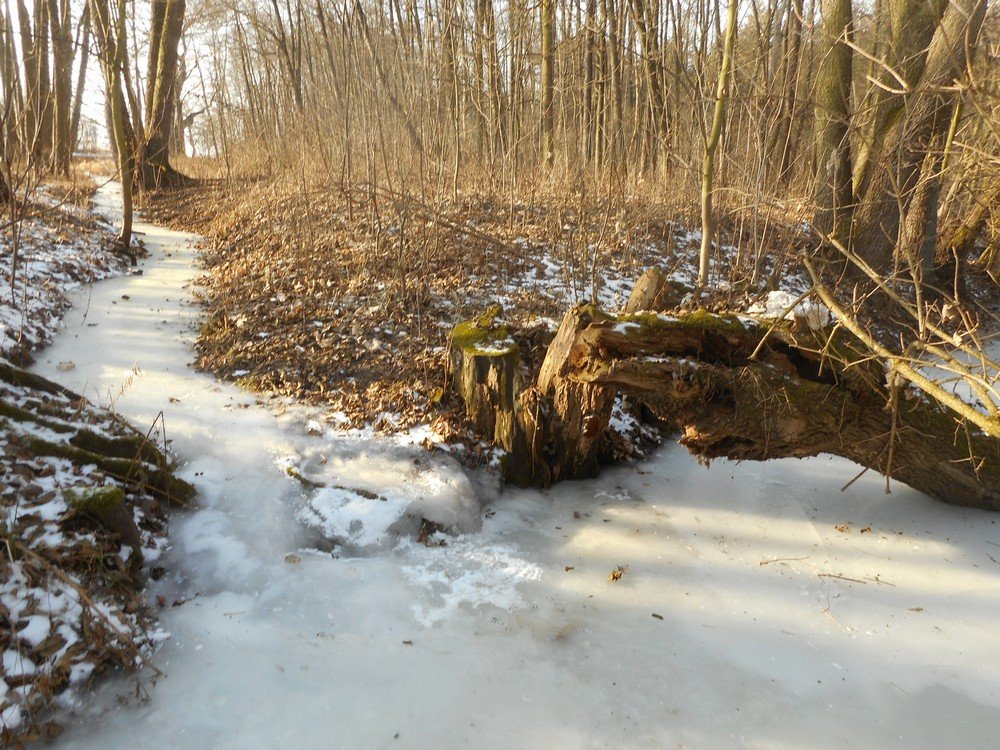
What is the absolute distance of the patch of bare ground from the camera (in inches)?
222

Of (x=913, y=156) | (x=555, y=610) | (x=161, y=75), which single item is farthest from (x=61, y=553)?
(x=161, y=75)

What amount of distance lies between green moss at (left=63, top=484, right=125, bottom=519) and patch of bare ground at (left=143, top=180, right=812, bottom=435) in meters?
1.90

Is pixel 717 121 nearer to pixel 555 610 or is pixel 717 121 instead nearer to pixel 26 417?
pixel 555 610

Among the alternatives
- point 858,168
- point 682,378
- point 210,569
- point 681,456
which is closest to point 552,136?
point 858,168

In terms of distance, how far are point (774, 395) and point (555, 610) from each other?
1.97 metres

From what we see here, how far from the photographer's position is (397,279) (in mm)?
7023

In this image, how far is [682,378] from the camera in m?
4.13

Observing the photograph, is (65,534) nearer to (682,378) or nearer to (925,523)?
(682,378)

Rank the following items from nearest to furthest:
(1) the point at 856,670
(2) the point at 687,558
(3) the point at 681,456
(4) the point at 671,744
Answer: (4) the point at 671,744, (1) the point at 856,670, (2) the point at 687,558, (3) the point at 681,456

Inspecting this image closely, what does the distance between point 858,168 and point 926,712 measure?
23.3 feet

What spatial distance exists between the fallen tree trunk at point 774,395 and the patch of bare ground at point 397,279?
3.98 feet

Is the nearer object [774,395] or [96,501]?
[96,501]

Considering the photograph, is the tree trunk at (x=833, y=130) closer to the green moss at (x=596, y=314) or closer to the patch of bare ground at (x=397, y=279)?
the patch of bare ground at (x=397, y=279)

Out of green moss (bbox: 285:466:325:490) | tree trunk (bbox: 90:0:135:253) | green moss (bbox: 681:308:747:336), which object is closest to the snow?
green moss (bbox: 681:308:747:336)
